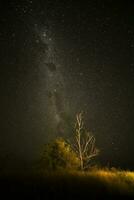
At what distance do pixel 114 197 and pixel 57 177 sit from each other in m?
4.75

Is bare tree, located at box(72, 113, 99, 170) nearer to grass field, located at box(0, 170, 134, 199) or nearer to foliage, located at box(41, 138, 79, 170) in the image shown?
foliage, located at box(41, 138, 79, 170)

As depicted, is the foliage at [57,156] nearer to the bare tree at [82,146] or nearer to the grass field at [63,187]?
the bare tree at [82,146]

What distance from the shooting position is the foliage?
82.4ft

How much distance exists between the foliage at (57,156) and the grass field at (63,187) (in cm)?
725

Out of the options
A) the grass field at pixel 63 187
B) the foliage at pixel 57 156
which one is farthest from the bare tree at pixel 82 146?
the grass field at pixel 63 187

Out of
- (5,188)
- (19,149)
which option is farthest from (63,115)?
(5,188)

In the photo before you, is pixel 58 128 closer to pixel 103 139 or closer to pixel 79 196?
pixel 103 139

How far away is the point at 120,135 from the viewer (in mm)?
67000

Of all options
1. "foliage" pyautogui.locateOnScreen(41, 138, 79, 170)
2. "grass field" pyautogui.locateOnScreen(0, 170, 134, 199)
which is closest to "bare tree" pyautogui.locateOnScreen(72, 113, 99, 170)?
"foliage" pyautogui.locateOnScreen(41, 138, 79, 170)

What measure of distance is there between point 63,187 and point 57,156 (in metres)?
10.4

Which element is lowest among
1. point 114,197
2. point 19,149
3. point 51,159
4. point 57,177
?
point 114,197


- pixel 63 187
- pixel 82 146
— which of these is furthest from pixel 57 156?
pixel 63 187

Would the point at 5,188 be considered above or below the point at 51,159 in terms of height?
below

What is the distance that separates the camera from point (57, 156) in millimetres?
25188
